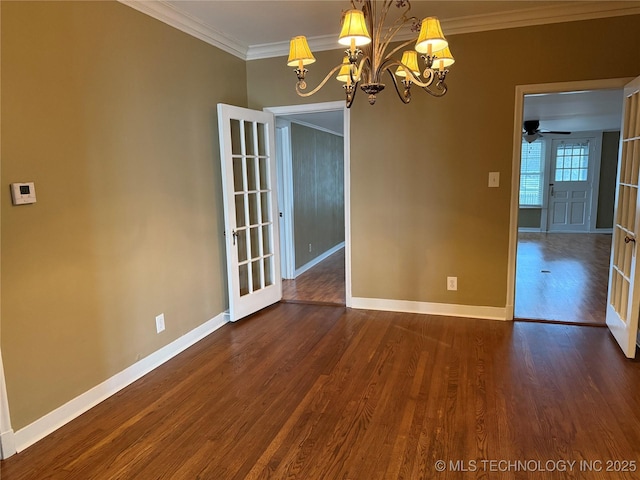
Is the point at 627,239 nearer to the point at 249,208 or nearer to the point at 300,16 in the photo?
the point at 300,16

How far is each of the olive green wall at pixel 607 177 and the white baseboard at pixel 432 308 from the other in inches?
283

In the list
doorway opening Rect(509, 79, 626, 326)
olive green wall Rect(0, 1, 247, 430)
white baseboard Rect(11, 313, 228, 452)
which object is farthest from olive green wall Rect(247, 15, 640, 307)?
white baseboard Rect(11, 313, 228, 452)

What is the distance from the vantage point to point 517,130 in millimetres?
3602

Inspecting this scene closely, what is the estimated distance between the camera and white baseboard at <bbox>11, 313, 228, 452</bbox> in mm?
2238

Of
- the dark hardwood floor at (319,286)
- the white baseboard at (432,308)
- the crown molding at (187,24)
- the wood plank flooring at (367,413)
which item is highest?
the crown molding at (187,24)

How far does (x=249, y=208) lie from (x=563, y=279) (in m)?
3.96

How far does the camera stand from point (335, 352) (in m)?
3.26

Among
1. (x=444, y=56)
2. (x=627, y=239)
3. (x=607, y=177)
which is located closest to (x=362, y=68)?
(x=444, y=56)

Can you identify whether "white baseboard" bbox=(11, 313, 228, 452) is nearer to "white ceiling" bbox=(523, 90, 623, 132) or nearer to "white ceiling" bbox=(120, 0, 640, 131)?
"white ceiling" bbox=(120, 0, 640, 131)

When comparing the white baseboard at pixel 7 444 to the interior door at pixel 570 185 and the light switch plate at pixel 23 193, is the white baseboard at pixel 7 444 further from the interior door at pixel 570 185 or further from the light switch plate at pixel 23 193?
the interior door at pixel 570 185

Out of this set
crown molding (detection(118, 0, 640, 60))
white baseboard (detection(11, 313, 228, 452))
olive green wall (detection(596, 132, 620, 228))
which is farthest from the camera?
olive green wall (detection(596, 132, 620, 228))

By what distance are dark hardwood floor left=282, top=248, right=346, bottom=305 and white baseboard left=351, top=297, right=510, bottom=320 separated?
0.97 ft

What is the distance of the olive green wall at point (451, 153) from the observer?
3422 millimetres

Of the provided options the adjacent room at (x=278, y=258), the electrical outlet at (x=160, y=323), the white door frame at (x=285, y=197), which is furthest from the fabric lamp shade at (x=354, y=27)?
the white door frame at (x=285, y=197)
